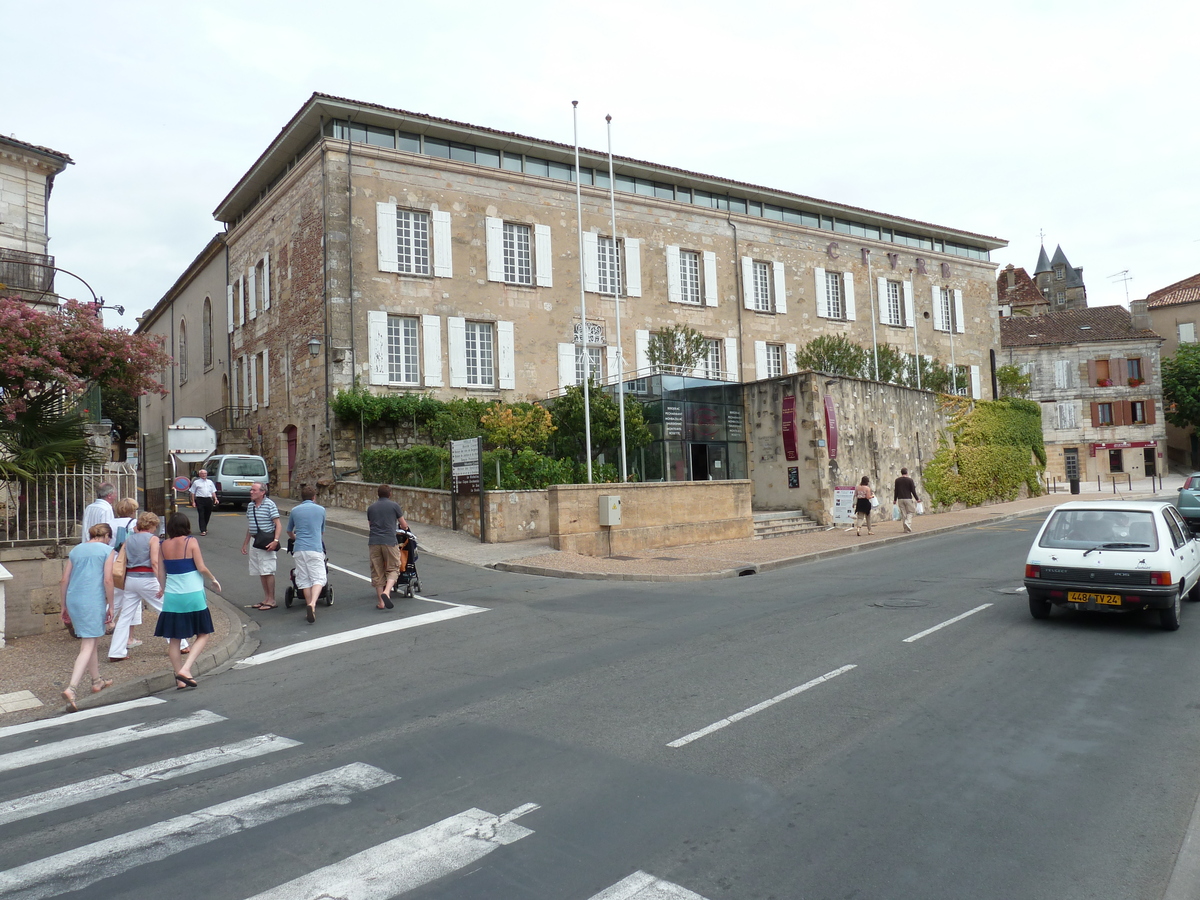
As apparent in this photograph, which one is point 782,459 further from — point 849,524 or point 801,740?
point 801,740

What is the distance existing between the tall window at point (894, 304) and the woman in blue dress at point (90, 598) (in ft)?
118

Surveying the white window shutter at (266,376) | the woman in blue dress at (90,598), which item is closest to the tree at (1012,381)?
the white window shutter at (266,376)

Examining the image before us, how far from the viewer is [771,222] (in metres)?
34.9

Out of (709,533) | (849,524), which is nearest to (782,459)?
(849,524)

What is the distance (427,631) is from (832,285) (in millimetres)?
30712

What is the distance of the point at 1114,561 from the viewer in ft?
30.1

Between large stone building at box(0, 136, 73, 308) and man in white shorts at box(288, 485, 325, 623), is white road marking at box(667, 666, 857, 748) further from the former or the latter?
large stone building at box(0, 136, 73, 308)

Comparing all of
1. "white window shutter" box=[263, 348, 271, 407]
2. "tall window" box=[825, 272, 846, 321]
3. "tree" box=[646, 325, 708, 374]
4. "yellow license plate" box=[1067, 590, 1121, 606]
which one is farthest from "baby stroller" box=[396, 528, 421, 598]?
"tall window" box=[825, 272, 846, 321]

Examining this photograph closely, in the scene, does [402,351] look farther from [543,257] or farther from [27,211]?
[27,211]

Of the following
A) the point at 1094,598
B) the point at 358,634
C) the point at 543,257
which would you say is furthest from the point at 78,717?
the point at 543,257

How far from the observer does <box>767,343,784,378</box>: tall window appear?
114 feet

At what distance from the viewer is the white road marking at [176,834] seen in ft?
12.7

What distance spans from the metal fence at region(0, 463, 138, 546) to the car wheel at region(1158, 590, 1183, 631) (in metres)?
12.3

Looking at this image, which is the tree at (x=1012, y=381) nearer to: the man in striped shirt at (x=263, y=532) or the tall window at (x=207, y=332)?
the tall window at (x=207, y=332)
